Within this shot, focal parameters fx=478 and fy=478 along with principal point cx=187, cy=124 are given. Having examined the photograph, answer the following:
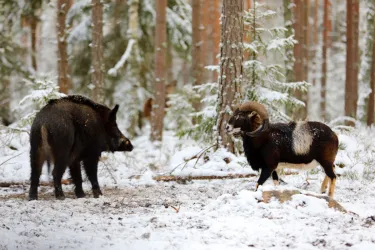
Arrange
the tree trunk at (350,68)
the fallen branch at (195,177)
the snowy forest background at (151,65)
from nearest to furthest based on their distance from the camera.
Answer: the fallen branch at (195,177), the snowy forest background at (151,65), the tree trunk at (350,68)

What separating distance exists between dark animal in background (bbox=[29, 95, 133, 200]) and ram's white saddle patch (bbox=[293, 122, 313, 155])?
143 inches

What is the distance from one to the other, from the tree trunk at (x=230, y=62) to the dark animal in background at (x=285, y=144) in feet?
8.25

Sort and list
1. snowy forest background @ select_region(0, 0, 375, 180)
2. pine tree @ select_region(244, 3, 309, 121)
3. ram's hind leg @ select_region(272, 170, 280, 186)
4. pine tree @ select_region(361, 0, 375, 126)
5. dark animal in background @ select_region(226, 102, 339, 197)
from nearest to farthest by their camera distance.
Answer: dark animal in background @ select_region(226, 102, 339, 197)
ram's hind leg @ select_region(272, 170, 280, 186)
pine tree @ select_region(244, 3, 309, 121)
snowy forest background @ select_region(0, 0, 375, 180)
pine tree @ select_region(361, 0, 375, 126)

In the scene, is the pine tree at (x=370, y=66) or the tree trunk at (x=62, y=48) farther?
the pine tree at (x=370, y=66)

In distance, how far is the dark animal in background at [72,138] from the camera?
28.9ft

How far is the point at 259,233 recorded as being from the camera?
6.35 metres

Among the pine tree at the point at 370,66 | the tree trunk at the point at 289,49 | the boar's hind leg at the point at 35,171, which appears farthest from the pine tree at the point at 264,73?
the pine tree at the point at 370,66

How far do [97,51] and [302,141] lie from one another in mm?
8274

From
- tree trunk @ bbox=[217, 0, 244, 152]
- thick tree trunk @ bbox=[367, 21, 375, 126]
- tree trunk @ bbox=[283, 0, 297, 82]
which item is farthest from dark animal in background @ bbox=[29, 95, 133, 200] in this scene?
thick tree trunk @ bbox=[367, 21, 375, 126]

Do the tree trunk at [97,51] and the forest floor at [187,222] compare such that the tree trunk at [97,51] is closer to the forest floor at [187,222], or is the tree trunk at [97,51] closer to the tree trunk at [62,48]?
the tree trunk at [62,48]

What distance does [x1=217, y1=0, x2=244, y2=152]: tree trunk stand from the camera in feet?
39.7

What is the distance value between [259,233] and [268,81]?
819 centimetres

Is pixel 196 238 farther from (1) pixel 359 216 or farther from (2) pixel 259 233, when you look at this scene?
(1) pixel 359 216

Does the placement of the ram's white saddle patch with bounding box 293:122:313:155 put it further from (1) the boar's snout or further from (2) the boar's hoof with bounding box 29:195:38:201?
(2) the boar's hoof with bounding box 29:195:38:201
